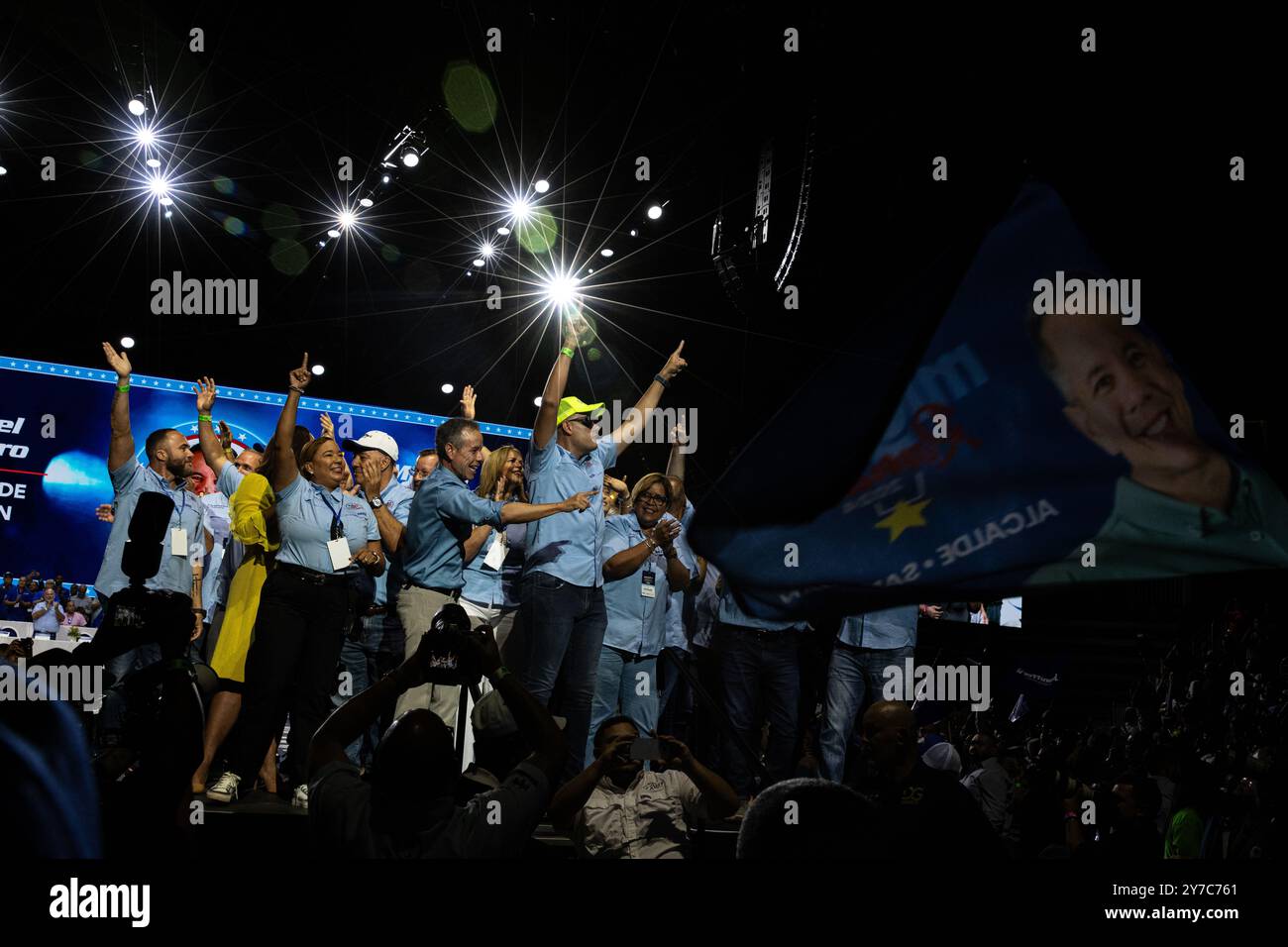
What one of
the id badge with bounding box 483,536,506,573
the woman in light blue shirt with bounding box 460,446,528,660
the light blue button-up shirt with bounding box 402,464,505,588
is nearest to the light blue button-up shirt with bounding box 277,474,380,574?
the light blue button-up shirt with bounding box 402,464,505,588

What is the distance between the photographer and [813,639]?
26.7 ft

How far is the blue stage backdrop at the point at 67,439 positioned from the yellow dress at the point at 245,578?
6878mm

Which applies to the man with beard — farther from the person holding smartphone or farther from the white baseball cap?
the white baseball cap

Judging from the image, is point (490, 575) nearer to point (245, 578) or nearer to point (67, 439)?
point (245, 578)

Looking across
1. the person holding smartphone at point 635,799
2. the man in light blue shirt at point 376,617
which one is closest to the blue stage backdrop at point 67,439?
the man in light blue shirt at point 376,617

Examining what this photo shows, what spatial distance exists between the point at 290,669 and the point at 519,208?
698 cm

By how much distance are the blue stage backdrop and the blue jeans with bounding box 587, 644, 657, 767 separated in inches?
286

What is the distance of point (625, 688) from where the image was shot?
5.85m

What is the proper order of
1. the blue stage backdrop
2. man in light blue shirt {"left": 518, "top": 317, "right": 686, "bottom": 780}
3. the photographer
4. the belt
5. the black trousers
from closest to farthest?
the photographer < the black trousers < the belt < man in light blue shirt {"left": 518, "top": 317, "right": 686, "bottom": 780} < the blue stage backdrop

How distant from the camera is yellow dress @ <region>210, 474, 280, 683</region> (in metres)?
5.03

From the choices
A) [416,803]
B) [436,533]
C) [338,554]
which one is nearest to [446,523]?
[436,533]

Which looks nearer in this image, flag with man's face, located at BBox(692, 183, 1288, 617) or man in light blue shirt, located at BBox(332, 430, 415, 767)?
flag with man's face, located at BBox(692, 183, 1288, 617)

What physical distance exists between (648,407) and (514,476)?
89 centimetres

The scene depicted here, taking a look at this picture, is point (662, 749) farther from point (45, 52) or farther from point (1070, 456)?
point (45, 52)
